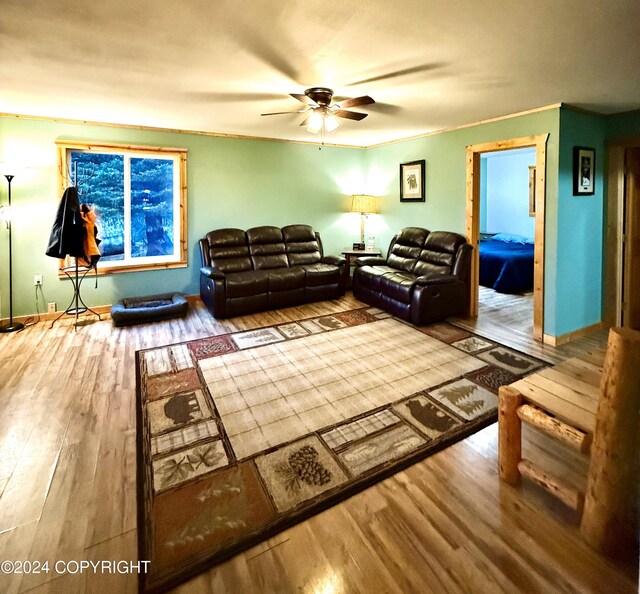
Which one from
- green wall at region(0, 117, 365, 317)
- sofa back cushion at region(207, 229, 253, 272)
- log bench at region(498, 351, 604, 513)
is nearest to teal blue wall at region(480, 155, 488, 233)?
green wall at region(0, 117, 365, 317)

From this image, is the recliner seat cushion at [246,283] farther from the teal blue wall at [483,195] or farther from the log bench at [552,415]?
the teal blue wall at [483,195]

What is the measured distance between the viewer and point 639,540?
1482 millimetres

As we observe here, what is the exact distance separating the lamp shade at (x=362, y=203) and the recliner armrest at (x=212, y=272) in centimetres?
263

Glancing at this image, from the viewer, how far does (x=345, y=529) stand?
1.65 m

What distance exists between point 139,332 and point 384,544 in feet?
11.8

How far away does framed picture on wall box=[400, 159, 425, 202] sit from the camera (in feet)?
17.5

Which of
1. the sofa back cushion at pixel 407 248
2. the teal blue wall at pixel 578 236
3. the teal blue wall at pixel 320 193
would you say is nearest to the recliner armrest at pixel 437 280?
the sofa back cushion at pixel 407 248

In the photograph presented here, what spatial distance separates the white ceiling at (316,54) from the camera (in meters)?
1.95

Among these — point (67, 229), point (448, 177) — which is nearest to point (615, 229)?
point (448, 177)

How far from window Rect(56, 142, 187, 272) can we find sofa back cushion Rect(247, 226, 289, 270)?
976 millimetres

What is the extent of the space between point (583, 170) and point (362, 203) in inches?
122

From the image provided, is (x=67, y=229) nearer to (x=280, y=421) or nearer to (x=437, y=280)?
(x=280, y=421)

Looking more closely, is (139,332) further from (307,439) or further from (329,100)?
(329,100)

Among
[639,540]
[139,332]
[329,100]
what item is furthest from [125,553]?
[329,100]
